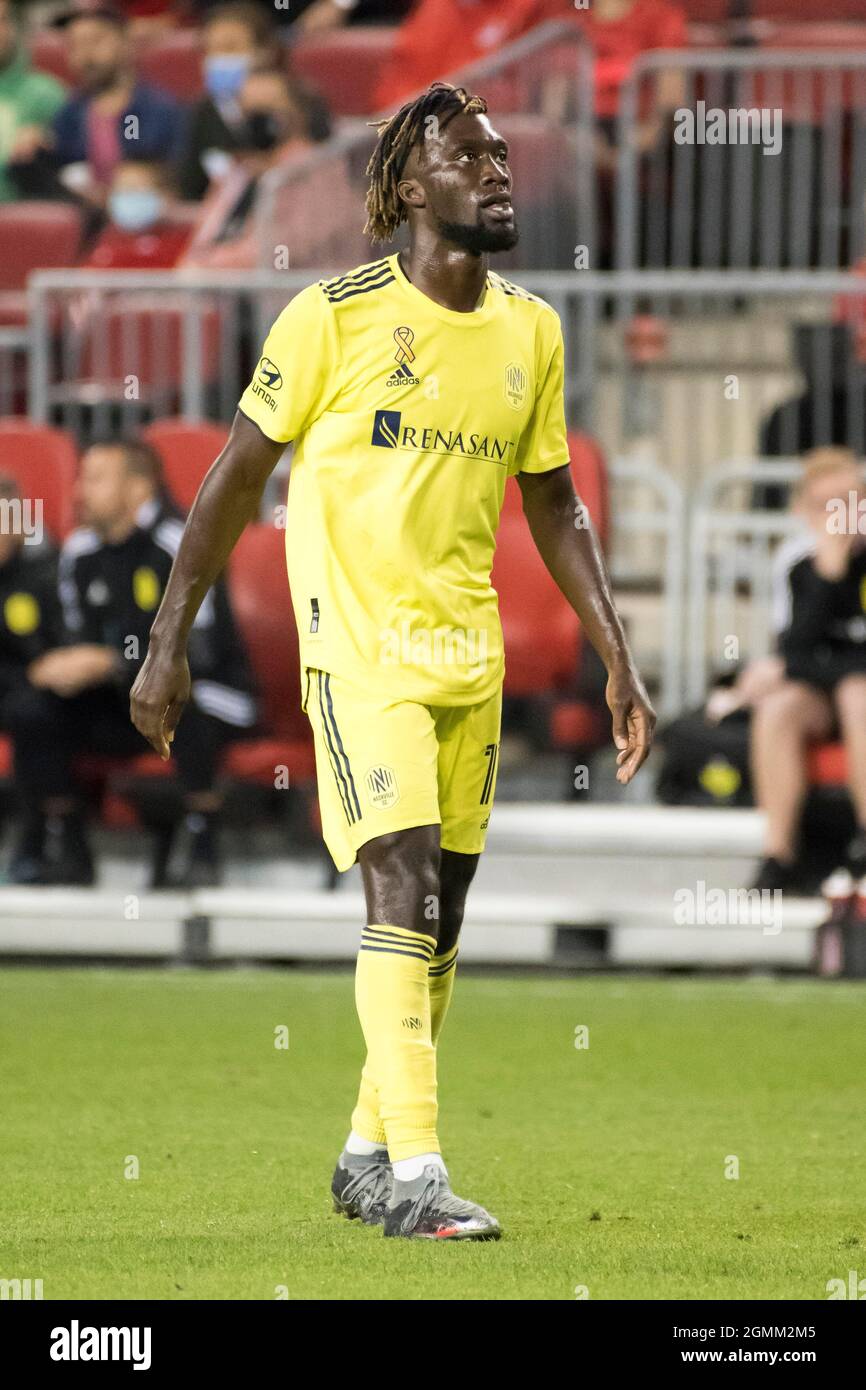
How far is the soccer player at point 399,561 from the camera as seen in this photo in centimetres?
524

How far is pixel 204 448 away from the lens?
12023 millimetres

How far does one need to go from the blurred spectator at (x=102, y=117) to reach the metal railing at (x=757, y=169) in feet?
11.9

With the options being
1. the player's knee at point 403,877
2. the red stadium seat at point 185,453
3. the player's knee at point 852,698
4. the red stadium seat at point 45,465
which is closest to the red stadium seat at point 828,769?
the player's knee at point 852,698

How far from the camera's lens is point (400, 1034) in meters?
5.20

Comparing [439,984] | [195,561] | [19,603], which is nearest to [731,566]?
[19,603]

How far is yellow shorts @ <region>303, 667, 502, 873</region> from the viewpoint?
207 inches

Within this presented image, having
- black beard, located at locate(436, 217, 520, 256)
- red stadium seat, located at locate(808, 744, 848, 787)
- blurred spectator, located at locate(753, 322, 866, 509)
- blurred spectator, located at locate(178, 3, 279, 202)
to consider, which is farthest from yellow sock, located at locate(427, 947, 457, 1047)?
blurred spectator, located at locate(178, 3, 279, 202)

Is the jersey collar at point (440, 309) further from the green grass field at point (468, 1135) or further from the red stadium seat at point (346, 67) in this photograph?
the red stadium seat at point (346, 67)

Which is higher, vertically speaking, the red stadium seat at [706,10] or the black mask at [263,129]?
the red stadium seat at [706,10]

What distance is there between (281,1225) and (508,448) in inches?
69.6

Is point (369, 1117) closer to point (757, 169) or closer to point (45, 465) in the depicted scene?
point (45, 465)

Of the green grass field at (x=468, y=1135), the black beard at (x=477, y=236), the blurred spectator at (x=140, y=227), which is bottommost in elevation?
the green grass field at (x=468, y=1135)
